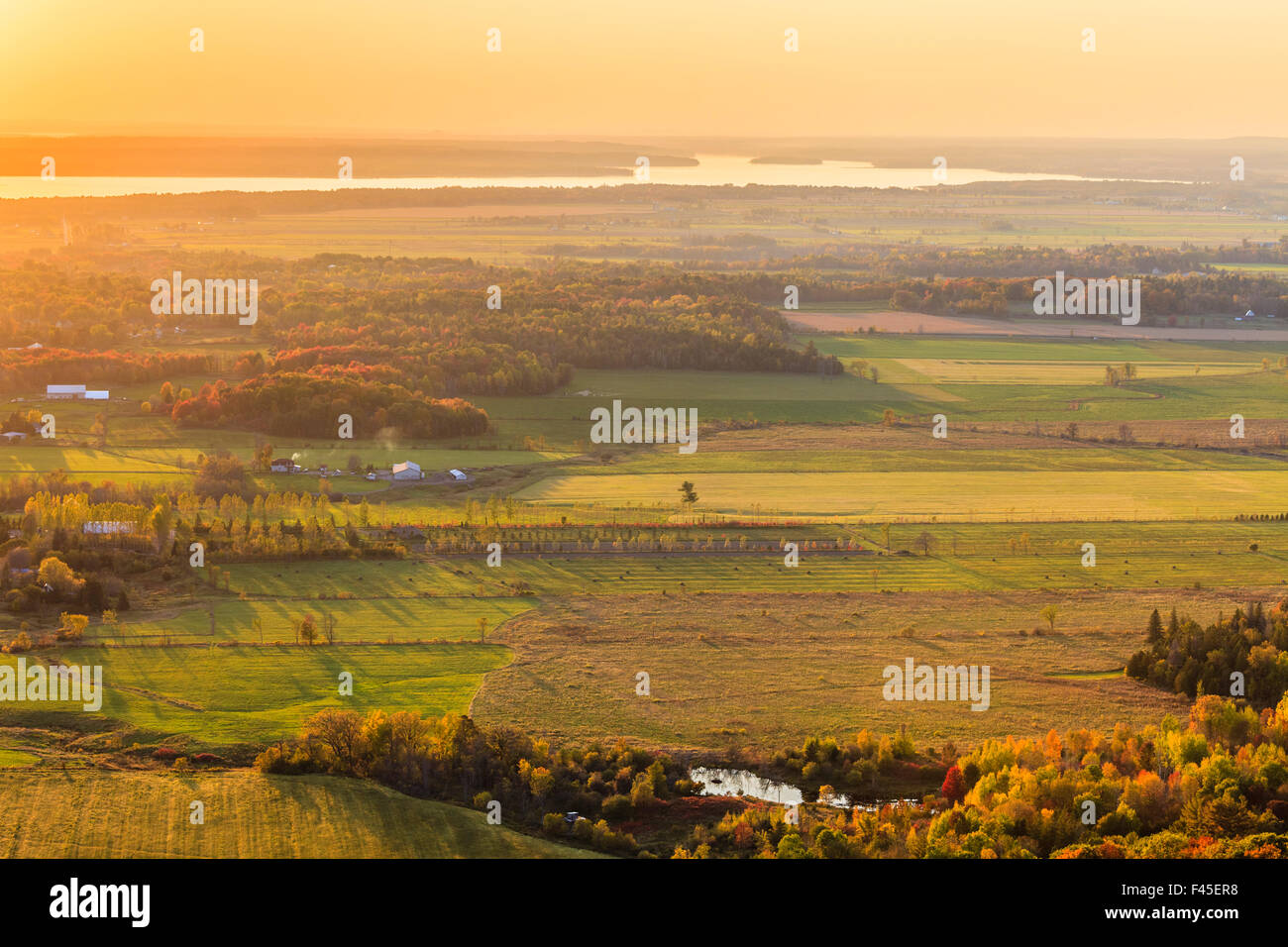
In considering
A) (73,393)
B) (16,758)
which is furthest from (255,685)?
(73,393)

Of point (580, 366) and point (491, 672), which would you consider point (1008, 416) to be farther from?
point (491, 672)

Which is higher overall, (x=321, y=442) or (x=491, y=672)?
(x=321, y=442)

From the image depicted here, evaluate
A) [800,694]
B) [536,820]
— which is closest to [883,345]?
[800,694]

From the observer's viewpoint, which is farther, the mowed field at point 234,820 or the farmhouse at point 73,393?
the farmhouse at point 73,393
